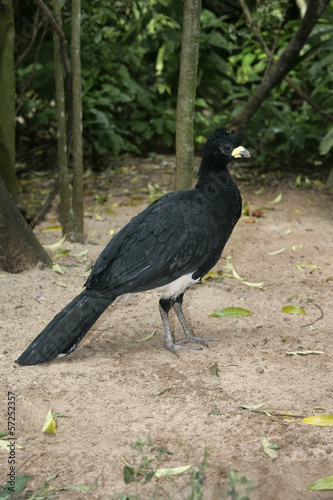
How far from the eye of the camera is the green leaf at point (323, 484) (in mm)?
2342

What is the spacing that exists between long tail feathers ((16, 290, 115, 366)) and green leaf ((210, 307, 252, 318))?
95 centimetres

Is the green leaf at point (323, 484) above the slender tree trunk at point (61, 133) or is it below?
below

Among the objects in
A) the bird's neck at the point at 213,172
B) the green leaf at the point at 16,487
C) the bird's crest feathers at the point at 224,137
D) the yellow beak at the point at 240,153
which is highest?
the bird's crest feathers at the point at 224,137

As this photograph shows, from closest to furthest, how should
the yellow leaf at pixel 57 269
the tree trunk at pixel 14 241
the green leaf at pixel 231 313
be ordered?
the green leaf at pixel 231 313
the tree trunk at pixel 14 241
the yellow leaf at pixel 57 269

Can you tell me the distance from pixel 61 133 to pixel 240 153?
2045 mm

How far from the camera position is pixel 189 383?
3.29 m

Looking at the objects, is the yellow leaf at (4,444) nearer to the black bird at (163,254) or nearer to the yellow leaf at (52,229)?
the black bird at (163,254)

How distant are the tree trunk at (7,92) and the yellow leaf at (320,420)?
4.62m

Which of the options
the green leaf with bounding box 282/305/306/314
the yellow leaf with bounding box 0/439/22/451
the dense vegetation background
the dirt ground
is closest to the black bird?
the dirt ground

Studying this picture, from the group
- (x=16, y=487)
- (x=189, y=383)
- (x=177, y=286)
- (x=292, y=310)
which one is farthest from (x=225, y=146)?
(x=16, y=487)

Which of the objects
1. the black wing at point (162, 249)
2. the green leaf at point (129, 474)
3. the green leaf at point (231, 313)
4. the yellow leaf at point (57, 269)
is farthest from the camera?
the yellow leaf at point (57, 269)

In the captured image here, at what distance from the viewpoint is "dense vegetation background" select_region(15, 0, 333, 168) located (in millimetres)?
7461

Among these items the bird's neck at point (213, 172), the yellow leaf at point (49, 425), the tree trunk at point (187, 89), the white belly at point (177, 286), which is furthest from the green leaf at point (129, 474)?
the tree trunk at point (187, 89)

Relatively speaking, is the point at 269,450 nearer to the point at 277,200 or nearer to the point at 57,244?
the point at 57,244
